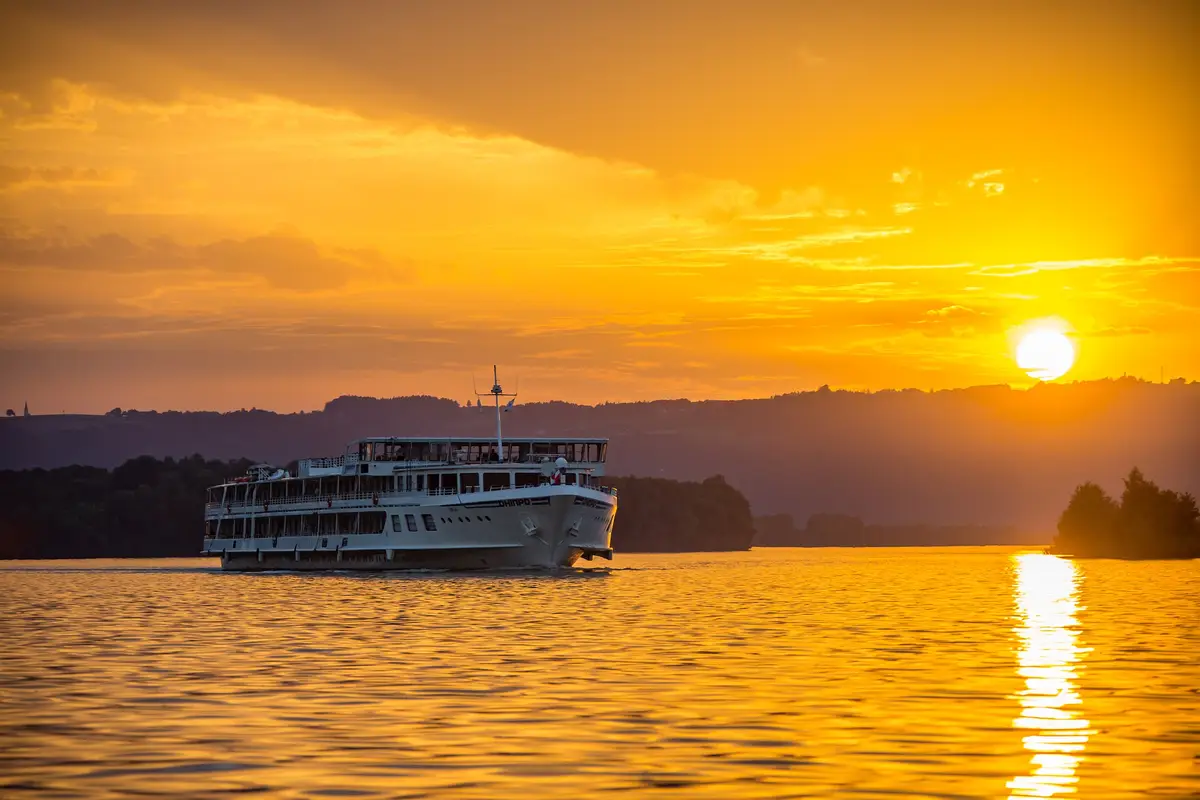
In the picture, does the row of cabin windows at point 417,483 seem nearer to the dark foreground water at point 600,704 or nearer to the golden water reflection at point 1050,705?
the dark foreground water at point 600,704

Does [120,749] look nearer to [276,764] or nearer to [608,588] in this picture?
[276,764]

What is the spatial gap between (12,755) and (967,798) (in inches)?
649

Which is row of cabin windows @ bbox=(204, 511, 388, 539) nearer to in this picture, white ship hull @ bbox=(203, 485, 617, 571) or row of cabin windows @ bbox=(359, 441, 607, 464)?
white ship hull @ bbox=(203, 485, 617, 571)

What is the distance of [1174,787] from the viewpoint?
24781 millimetres

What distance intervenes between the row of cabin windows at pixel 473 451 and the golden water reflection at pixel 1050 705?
65.4 m

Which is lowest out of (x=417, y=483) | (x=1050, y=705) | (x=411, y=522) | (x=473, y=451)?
(x=1050, y=705)

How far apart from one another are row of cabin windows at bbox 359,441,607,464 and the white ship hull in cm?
484

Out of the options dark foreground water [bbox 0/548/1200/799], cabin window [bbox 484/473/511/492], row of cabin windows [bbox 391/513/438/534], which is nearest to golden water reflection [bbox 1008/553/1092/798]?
dark foreground water [bbox 0/548/1200/799]

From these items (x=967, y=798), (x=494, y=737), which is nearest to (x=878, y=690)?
(x=494, y=737)

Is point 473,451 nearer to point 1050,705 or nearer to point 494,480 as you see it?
point 494,480

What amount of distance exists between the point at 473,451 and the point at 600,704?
10261 cm

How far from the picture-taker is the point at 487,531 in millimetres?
124812

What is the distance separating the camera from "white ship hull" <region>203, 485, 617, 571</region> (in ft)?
402

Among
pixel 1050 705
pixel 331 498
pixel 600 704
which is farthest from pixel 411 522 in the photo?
pixel 1050 705
